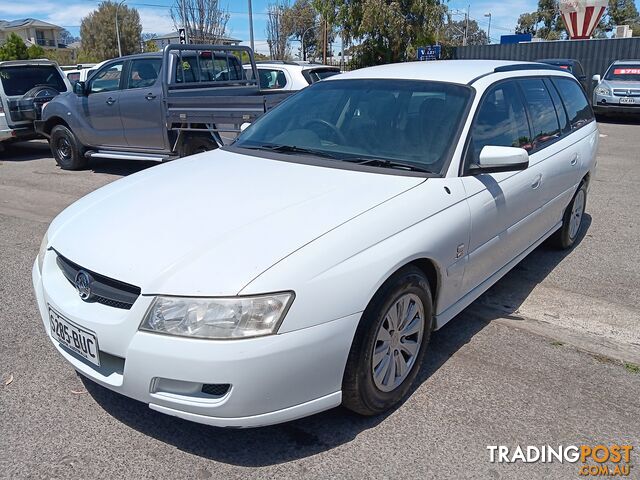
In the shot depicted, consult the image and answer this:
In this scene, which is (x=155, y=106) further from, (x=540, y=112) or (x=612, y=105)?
(x=612, y=105)

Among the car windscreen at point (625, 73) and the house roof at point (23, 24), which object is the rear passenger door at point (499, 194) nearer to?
the car windscreen at point (625, 73)

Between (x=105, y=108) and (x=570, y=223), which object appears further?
(x=105, y=108)

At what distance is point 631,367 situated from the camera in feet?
11.0

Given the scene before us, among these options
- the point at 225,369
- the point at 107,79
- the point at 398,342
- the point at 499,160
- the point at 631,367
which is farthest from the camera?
the point at 107,79

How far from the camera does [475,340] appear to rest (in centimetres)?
366

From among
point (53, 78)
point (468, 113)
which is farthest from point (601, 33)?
point (468, 113)

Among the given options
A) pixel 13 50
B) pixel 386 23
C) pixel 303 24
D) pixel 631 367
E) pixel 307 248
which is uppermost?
pixel 303 24

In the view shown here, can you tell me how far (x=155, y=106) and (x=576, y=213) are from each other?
585 cm

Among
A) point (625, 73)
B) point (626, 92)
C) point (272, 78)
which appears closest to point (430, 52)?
point (625, 73)

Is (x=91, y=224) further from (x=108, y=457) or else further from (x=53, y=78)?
(x=53, y=78)

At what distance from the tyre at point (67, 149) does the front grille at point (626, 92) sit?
14595 millimetres

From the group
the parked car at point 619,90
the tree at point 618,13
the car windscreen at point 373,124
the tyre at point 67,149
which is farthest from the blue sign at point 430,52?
the tree at point 618,13

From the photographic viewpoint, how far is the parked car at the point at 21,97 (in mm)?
10617

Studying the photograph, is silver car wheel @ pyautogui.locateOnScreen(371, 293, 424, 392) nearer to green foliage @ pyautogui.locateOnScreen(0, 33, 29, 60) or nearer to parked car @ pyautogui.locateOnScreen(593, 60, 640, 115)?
parked car @ pyautogui.locateOnScreen(593, 60, 640, 115)
